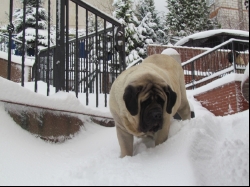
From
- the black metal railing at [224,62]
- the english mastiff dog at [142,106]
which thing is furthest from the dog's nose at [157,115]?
the black metal railing at [224,62]

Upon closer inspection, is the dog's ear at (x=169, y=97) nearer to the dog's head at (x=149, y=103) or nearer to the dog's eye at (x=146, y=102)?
the dog's head at (x=149, y=103)

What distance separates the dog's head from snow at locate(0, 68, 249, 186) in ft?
0.84

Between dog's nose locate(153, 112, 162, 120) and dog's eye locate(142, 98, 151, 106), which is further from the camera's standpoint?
dog's eye locate(142, 98, 151, 106)

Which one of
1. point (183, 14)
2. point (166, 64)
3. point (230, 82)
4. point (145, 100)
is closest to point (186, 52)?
point (230, 82)

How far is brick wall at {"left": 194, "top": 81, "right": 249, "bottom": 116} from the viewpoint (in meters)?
8.34

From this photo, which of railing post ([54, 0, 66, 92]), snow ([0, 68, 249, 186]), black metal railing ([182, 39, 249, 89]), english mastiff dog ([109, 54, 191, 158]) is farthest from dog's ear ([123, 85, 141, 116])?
black metal railing ([182, 39, 249, 89])

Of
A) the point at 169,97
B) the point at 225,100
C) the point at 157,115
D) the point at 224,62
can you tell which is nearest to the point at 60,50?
the point at 169,97

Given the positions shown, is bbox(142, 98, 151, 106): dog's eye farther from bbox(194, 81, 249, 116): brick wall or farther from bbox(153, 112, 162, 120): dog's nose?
bbox(194, 81, 249, 116): brick wall

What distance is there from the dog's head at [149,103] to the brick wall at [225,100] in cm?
554

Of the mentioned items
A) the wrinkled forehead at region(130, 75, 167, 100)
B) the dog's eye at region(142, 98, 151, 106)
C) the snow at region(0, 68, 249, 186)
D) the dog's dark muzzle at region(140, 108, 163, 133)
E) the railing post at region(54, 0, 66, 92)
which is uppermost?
the railing post at region(54, 0, 66, 92)

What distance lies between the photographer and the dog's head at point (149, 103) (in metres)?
2.70

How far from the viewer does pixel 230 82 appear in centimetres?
852

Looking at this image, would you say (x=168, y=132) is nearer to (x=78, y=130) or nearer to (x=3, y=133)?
(x=78, y=130)

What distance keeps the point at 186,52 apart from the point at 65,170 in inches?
621
